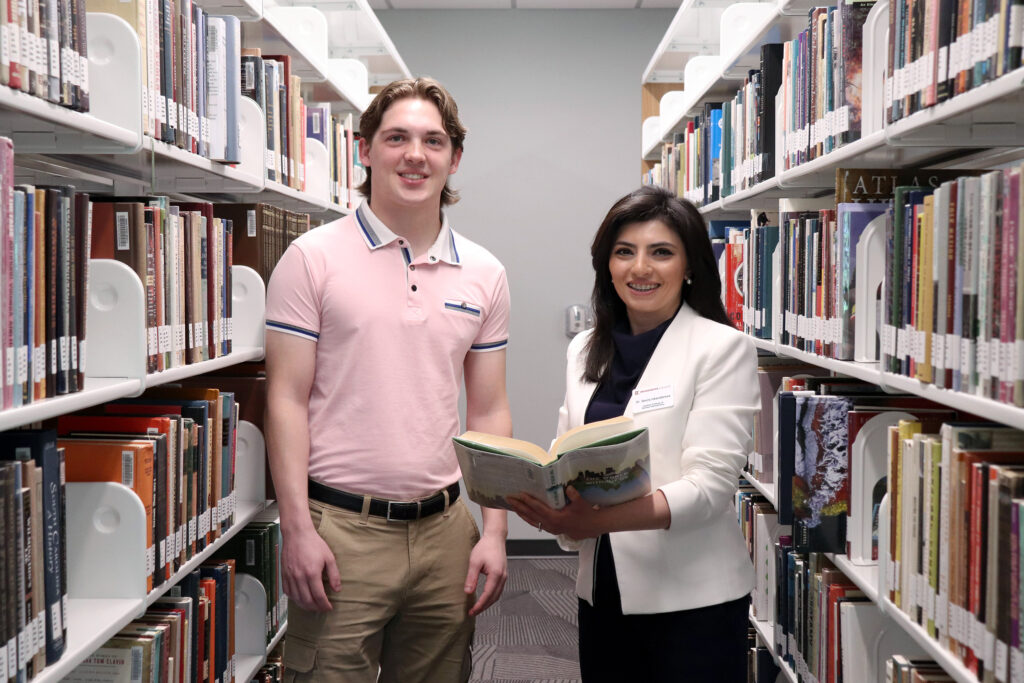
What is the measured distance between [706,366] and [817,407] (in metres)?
0.30

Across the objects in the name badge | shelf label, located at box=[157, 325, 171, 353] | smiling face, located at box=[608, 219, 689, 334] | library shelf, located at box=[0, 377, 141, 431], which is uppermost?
smiling face, located at box=[608, 219, 689, 334]

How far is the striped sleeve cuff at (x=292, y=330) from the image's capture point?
5.92ft

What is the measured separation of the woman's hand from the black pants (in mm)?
131

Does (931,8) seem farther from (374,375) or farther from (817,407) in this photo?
(374,375)

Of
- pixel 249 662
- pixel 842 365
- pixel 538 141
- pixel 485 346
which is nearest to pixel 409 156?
pixel 485 346

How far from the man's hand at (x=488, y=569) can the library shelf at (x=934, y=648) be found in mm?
729

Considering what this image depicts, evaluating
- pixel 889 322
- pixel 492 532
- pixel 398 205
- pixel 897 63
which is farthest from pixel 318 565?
pixel 897 63

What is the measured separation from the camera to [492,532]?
1.91 m

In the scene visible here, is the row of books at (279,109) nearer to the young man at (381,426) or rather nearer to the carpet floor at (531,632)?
the young man at (381,426)

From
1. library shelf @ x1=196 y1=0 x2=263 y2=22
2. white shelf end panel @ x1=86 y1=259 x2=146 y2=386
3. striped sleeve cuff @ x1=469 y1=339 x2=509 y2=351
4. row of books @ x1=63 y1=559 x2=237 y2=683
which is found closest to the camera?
white shelf end panel @ x1=86 y1=259 x2=146 y2=386

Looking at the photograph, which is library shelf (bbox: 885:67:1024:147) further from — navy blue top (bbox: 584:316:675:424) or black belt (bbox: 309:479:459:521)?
black belt (bbox: 309:479:459:521)

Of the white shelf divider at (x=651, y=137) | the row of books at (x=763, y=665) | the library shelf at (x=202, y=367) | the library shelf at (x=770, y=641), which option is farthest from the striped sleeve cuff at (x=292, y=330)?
the white shelf divider at (x=651, y=137)

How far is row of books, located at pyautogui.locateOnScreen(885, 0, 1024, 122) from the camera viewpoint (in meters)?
1.16

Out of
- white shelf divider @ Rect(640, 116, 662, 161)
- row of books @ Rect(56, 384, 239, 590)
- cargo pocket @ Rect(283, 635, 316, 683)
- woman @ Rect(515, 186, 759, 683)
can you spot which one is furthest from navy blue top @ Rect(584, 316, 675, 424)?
white shelf divider @ Rect(640, 116, 662, 161)
